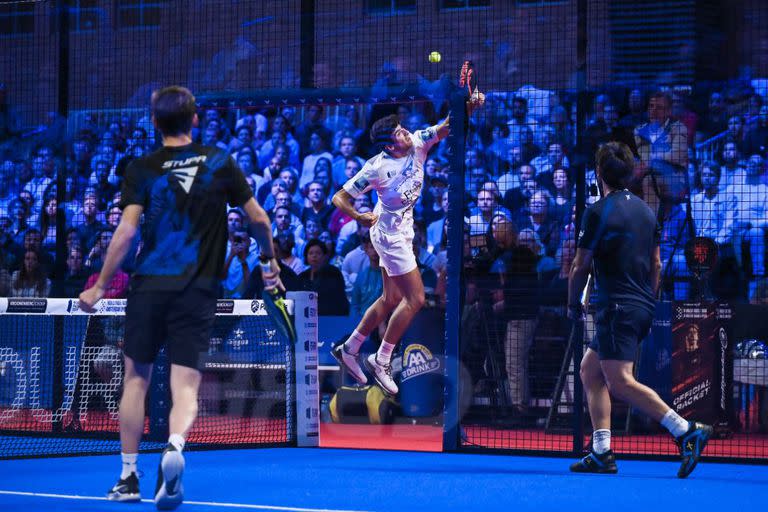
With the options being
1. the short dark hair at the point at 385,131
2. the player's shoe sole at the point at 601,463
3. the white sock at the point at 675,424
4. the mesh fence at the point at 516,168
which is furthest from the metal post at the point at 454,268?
the white sock at the point at 675,424

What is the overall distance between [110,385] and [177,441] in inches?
218

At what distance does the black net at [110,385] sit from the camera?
10.9 m

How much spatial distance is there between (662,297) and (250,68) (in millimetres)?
6347

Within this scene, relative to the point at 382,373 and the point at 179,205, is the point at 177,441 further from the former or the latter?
the point at 382,373

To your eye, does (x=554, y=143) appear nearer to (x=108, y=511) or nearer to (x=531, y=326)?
(x=531, y=326)

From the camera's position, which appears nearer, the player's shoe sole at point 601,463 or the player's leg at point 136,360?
the player's leg at point 136,360

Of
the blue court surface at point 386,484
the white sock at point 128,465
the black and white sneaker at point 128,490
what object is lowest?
the blue court surface at point 386,484

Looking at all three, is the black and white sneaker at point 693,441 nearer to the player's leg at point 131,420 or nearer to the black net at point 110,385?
the player's leg at point 131,420

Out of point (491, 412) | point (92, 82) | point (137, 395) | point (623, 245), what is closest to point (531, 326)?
point (491, 412)

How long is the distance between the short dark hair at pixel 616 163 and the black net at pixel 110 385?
3732 millimetres

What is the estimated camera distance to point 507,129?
1240 cm

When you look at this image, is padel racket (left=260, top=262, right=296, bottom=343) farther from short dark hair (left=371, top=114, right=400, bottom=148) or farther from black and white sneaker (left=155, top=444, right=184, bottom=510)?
short dark hair (left=371, top=114, right=400, bottom=148)

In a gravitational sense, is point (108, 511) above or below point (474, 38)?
below

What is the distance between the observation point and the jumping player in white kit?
9.80m
